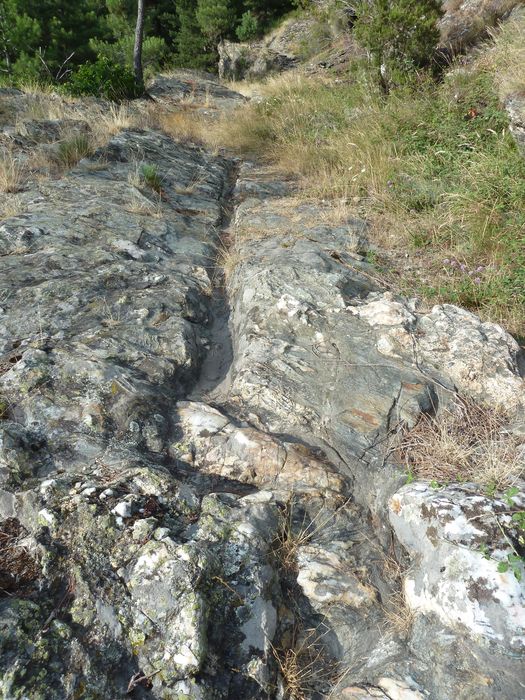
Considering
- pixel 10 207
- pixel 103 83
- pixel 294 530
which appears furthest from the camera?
pixel 103 83

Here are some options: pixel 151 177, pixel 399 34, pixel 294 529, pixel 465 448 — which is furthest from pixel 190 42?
pixel 294 529

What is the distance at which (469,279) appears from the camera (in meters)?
4.00

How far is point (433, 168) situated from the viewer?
549 centimetres

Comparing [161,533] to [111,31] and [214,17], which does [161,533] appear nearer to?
[111,31]

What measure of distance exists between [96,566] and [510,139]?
5727 mm

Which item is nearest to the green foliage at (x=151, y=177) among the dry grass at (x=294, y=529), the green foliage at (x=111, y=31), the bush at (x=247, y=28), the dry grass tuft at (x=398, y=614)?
the dry grass at (x=294, y=529)

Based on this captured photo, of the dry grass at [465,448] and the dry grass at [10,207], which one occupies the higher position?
the dry grass at [465,448]

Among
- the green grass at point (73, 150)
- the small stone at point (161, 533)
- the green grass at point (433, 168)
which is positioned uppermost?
the green grass at point (433, 168)

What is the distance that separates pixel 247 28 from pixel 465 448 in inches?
1019

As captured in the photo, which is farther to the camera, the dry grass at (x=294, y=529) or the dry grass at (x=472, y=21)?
the dry grass at (x=472, y=21)

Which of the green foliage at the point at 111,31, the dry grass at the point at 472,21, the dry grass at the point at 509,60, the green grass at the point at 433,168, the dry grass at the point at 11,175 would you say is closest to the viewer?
the green grass at the point at 433,168

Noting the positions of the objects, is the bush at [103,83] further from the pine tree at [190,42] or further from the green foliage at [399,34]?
the pine tree at [190,42]

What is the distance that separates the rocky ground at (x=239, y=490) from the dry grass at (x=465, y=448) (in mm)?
111

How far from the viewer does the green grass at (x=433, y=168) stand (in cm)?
→ 409
